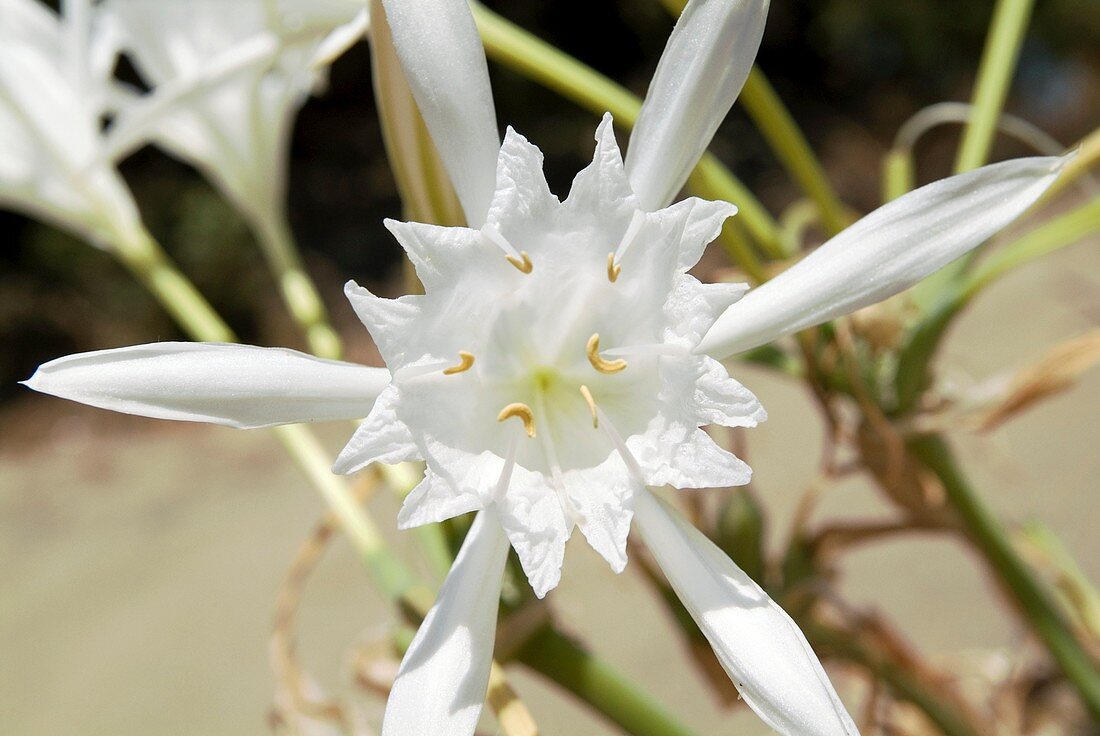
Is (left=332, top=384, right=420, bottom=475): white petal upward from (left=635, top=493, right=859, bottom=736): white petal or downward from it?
upward

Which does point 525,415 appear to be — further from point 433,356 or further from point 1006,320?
point 1006,320

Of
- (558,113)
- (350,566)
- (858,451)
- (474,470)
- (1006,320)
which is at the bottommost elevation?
(1006,320)

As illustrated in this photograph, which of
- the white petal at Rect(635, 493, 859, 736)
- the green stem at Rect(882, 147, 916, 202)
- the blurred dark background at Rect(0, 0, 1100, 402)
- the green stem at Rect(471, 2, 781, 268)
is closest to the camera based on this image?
the white petal at Rect(635, 493, 859, 736)

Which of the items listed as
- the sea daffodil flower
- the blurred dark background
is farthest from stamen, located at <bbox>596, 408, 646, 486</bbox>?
the blurred dark background

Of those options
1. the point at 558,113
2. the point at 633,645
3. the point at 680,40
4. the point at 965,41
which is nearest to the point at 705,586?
the point at 680,40

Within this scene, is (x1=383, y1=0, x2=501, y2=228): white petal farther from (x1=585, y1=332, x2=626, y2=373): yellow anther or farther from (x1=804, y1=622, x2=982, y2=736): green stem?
(x1=804, y1=622, x2=982, y2=736): green stem

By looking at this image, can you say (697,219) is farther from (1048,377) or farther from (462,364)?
(1048,377)
